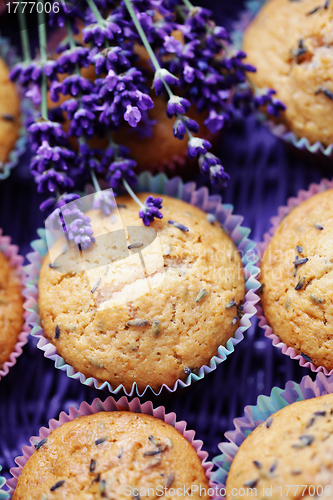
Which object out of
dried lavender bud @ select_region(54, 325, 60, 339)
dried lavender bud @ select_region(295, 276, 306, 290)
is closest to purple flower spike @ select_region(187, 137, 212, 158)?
dried lavender bud @ select_region(295, 276, 306, 290)

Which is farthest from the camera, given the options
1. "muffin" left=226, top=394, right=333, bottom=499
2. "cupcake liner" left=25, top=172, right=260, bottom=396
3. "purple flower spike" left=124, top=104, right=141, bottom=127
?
"cupcake liner" left=25, top=172, right=260, bottom=396

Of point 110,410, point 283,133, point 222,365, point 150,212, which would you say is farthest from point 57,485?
point 283,133

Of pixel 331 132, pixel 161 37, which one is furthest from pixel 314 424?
pixel 161 37

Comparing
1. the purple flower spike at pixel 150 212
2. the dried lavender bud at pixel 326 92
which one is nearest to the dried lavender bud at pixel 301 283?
the purple flower spike at pixel 150 212

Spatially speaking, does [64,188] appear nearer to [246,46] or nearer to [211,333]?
[211,333]

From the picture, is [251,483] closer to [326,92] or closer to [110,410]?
[110,410]

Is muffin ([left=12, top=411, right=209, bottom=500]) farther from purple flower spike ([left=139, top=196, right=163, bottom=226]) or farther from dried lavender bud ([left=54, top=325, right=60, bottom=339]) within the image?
purple flower spike ([left=139, top=196, right=163, bottom=226])
